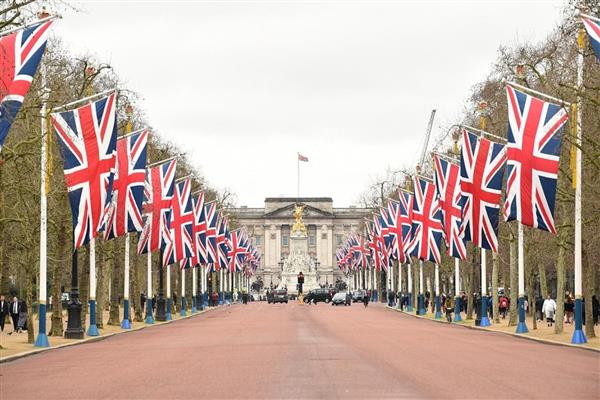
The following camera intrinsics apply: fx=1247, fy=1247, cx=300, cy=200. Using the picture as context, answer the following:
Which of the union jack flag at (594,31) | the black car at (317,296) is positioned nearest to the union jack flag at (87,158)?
the union jack flag at (594,31)

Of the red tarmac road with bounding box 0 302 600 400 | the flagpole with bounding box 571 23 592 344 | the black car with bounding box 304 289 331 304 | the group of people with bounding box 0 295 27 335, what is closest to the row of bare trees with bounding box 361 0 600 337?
the flagpole with bounding box 571 23 592 344

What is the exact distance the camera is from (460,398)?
1947 centimetres

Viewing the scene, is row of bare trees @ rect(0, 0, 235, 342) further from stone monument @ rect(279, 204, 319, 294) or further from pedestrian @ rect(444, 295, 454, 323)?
stone monument @ rect(279, 204, 319, 294)

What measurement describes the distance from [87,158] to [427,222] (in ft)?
101

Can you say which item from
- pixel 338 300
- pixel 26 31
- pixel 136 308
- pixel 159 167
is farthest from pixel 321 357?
pixel 338 300

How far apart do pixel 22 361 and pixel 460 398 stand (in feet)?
55.3

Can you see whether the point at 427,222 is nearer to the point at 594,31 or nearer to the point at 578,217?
the point at 578,217

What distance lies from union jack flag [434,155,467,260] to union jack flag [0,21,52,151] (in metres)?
29.8

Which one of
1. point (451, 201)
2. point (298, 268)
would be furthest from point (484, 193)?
point (298, 268)

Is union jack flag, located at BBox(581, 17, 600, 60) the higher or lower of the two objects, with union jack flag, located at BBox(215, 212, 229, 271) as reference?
higher

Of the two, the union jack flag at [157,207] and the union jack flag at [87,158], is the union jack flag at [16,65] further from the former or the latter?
the union jack flag at [157,207]

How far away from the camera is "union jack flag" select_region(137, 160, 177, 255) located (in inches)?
2253

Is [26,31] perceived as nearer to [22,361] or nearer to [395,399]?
[22,361]

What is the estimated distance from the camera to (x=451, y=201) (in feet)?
190
